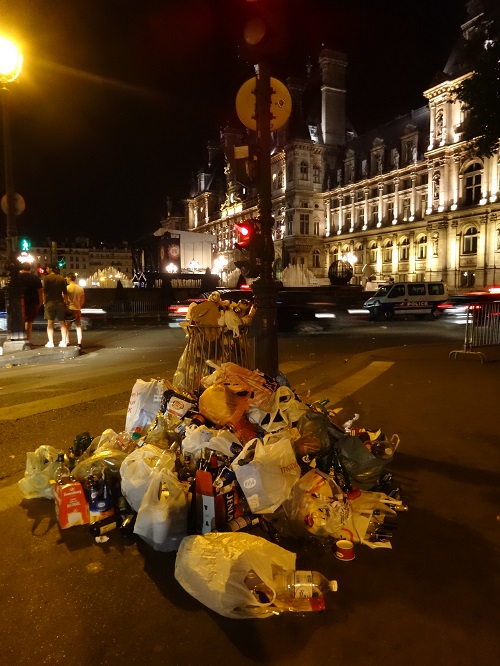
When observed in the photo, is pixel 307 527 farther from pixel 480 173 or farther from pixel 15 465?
pixel 480 173

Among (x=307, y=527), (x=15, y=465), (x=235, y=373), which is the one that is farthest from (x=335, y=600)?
(x=15, y=465)

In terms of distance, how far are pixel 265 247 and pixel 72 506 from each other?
10.8 feet

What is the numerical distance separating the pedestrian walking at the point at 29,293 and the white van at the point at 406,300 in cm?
1749

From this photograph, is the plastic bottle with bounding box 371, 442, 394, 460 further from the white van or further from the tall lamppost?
the white van

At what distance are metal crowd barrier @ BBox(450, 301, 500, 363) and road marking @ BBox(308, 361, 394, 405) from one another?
2.17m

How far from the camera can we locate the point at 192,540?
2982mm

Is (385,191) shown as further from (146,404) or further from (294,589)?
(294,589)

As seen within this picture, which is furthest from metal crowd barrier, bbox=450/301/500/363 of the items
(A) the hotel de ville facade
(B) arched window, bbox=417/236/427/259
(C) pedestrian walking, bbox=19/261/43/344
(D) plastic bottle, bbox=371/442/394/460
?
(B) arched window, bbox=417/236/427/259

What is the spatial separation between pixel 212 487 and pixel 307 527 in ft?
2.30

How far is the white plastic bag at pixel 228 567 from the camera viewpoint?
8.33 feet

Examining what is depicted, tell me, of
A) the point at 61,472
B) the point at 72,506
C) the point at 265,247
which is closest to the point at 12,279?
the point at 265,247

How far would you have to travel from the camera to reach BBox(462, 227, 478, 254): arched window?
41.4 meters

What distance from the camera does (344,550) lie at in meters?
3.07

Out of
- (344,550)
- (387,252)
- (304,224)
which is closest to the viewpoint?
(344,550)
